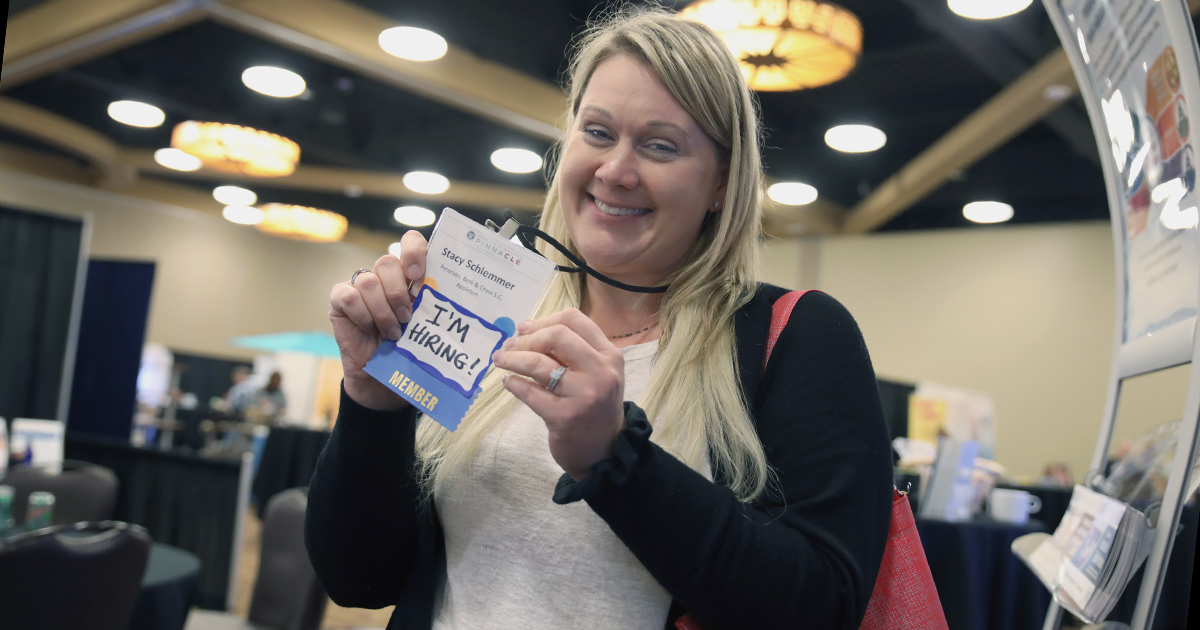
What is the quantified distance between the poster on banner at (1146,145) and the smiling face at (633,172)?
66cm

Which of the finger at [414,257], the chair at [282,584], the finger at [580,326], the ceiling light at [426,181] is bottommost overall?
the chair at [282,584]

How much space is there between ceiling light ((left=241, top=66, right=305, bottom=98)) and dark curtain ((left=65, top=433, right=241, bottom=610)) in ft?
8.34

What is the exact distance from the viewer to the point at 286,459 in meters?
6.92

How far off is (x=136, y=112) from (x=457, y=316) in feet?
24.8

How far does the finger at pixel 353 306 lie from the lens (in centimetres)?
81

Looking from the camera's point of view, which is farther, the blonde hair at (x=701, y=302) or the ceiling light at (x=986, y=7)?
the ceiling light at (x=986, y=7)

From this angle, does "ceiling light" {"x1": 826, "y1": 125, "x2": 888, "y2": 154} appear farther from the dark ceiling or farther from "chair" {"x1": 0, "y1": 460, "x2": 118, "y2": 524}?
"chair" {"x1": 0, "y1": 460, "x2": 118, "y2": 524}

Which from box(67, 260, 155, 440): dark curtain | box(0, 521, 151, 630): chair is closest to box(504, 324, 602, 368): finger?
box(0, 521, 151, 630): chair

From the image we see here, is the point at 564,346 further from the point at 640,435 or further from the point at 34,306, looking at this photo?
the point at 34,306

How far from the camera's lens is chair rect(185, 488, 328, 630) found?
9.59 ft

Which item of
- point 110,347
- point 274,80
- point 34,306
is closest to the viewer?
point 274,80

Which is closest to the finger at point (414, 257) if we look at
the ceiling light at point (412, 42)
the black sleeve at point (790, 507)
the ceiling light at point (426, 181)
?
the black sleeve at point (790, 507)

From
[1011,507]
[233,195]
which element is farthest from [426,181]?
[1011,507]

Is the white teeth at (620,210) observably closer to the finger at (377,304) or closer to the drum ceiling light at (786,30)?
the finger at (377,304)
